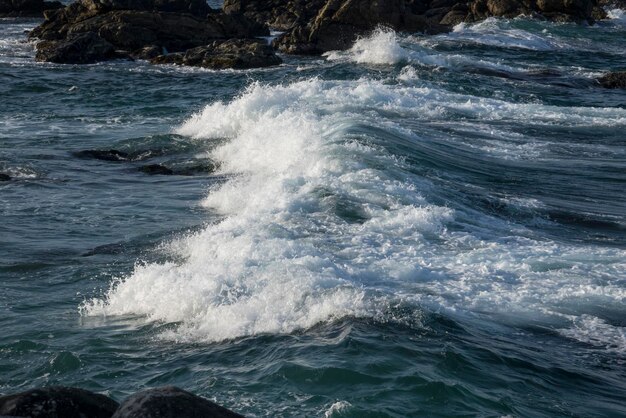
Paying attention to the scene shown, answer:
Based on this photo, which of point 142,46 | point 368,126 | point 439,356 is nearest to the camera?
point 439,356

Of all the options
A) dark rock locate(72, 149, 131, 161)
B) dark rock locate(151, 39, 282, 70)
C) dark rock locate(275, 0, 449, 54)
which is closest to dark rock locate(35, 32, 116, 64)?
dark rock locate(151, 39, 282, 70)

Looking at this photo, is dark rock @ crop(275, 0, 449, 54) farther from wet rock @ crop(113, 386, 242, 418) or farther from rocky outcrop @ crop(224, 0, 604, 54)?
wet rock @ crop(113, 386, 242, 418)

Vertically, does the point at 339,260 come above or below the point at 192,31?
below

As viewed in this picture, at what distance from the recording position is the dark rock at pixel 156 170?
19.1m

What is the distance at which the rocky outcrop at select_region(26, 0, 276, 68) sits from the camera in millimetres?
34688

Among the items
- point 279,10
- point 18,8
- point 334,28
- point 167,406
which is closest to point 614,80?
point 334,28

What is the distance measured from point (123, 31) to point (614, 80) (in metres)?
17.2

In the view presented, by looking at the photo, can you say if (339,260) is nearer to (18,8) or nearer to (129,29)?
(129,29)

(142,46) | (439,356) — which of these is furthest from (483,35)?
(439,356)

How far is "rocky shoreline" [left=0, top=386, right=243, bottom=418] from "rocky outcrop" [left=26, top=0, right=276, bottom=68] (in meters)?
27.8

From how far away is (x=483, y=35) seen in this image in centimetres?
4216

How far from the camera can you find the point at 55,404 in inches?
253

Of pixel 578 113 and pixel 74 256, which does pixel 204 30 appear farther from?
pixel 74 256

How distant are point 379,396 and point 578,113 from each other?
61.3 ft
